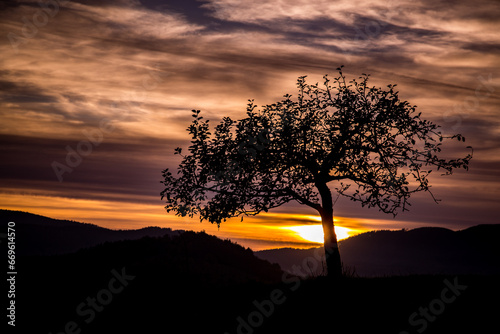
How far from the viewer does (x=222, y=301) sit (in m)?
26.9

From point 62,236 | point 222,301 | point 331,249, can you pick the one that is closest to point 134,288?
point 222,301

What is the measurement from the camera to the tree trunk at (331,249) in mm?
28975

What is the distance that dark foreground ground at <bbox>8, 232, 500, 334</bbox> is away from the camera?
70.4 ft

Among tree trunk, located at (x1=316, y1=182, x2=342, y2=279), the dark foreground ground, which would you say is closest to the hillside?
the dark foreground ground

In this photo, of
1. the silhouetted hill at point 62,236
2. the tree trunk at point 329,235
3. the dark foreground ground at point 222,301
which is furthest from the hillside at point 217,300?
the silhouetted hill at point 62,236

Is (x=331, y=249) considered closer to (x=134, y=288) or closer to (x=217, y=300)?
(x=217, y=300)

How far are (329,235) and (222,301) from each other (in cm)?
814

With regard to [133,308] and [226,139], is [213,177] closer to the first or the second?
[226,139]

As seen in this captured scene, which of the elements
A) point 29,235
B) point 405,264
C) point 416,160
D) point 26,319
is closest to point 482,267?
point 405,264

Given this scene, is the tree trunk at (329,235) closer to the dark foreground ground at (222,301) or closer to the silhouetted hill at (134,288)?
the dark foreground ground at (222,301)

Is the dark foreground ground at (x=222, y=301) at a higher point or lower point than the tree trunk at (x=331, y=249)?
lower

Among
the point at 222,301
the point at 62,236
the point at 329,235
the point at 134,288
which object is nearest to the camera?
the point at 222,301

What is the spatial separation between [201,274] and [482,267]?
169440mm

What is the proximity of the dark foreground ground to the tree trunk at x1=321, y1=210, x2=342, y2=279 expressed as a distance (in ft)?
5.39
